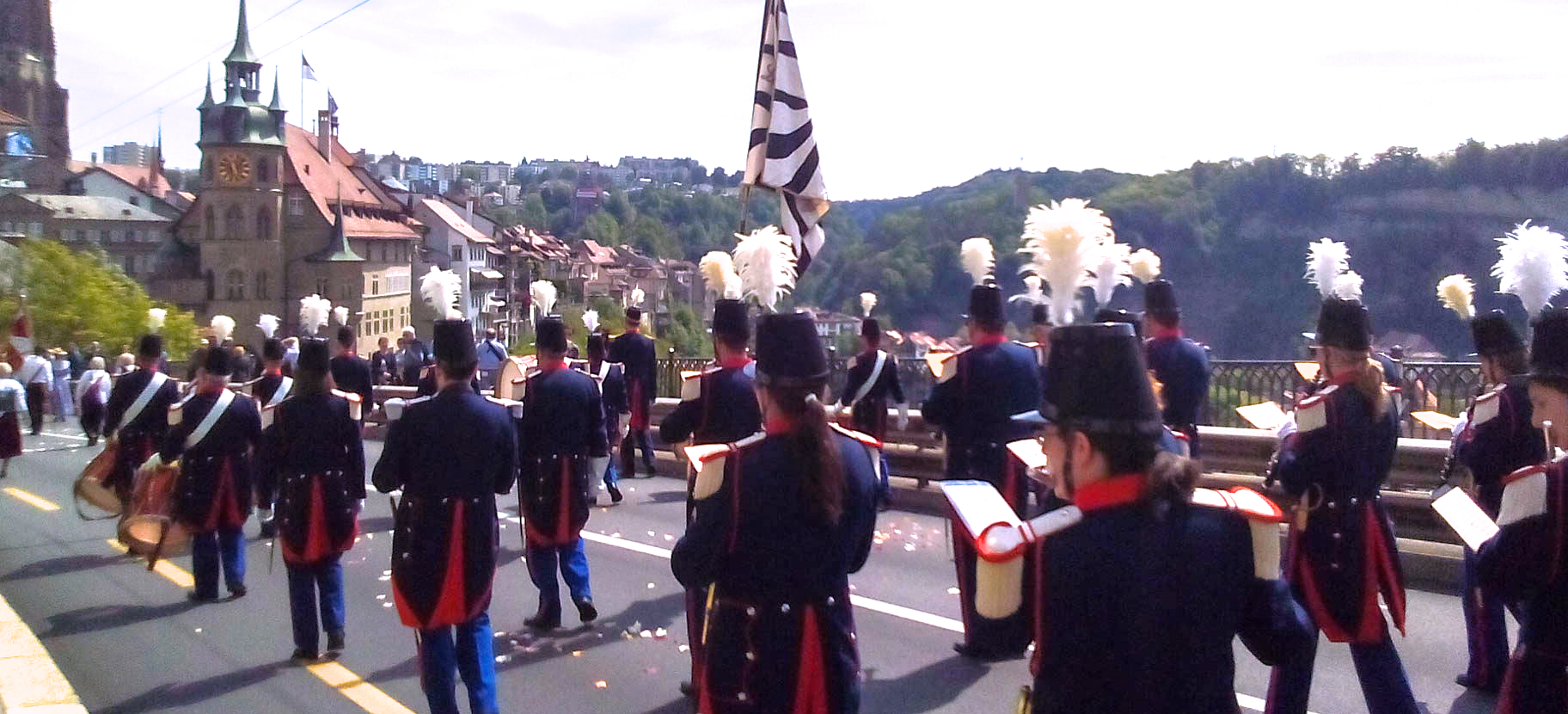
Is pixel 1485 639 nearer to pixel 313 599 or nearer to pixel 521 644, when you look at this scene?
pixel 521 644

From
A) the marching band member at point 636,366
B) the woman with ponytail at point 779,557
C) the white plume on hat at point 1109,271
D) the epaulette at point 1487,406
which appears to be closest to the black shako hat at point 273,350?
the marching band member at point 636,366

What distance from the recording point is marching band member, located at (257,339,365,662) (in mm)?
7234

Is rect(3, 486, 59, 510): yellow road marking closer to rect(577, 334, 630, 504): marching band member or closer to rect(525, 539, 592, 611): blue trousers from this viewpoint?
rect(577, 334, 630, 504): marching band member

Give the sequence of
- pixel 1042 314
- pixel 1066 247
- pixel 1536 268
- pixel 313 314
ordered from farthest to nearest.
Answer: pixel 313 314
pixel 1042 314
pixel 1066 247
pixel 1536 268

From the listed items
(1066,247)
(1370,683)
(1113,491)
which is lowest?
(1370,683)

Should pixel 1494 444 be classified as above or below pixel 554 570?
above

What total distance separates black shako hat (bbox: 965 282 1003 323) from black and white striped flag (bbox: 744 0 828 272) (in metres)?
2.32

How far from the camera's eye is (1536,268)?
8.04m

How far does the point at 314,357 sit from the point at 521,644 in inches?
85.0

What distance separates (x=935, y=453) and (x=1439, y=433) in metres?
4.56

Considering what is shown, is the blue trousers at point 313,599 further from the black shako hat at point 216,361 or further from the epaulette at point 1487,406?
the epaulette at point 1487,406

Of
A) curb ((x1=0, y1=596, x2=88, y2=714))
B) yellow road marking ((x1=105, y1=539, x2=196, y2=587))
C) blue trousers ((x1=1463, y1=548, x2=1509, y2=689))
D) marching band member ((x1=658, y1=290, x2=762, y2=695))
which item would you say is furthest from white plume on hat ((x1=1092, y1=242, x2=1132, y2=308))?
yellow road marking ((x1=105, y1=539, x2=196, y2=587))

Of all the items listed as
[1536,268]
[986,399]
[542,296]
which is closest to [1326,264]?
[1536,268]

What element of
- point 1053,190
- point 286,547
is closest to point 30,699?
point 286,547
